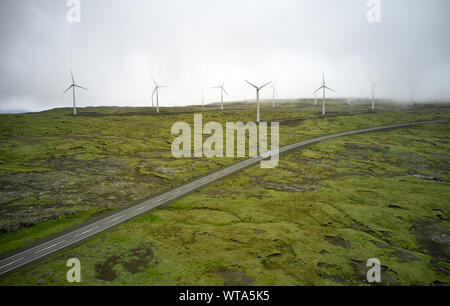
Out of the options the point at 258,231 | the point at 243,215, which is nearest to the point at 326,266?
the point at 258,231

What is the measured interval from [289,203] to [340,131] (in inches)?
5156

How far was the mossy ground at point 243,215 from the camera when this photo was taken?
36594 millimetres

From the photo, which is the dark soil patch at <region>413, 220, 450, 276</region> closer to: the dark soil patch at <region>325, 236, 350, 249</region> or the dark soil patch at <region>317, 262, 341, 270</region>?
the dark soil patch at <region>325, 236, 350, 249</region>

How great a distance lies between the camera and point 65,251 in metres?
40.4

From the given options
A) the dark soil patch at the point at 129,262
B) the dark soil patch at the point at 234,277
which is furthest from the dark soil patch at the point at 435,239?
the dark soil patch at the point at 129,262

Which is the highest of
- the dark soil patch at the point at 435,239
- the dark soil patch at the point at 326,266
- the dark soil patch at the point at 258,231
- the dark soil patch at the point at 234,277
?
the dark soil patch at the point at 258,231

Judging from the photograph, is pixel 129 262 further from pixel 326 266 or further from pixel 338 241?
pixel 338 241

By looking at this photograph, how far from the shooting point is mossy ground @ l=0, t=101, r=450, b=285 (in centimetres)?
3659

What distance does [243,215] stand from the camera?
58062 mm

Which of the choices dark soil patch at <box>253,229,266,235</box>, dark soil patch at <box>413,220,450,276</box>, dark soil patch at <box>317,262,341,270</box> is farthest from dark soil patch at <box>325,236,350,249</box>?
dark soil patch at <box>413,220,450,276</box>

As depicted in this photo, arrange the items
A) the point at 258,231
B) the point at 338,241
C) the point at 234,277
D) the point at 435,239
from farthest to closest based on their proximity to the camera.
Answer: the point at 258,231, the point at 435,239, the point at 338,241, the point at 234,277

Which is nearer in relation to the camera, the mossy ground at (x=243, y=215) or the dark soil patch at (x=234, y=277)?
the dark soil patch at (x=234, y=277)

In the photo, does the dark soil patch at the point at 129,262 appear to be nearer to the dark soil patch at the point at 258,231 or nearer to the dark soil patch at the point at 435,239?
the dark soil patch at the point at 258,231
